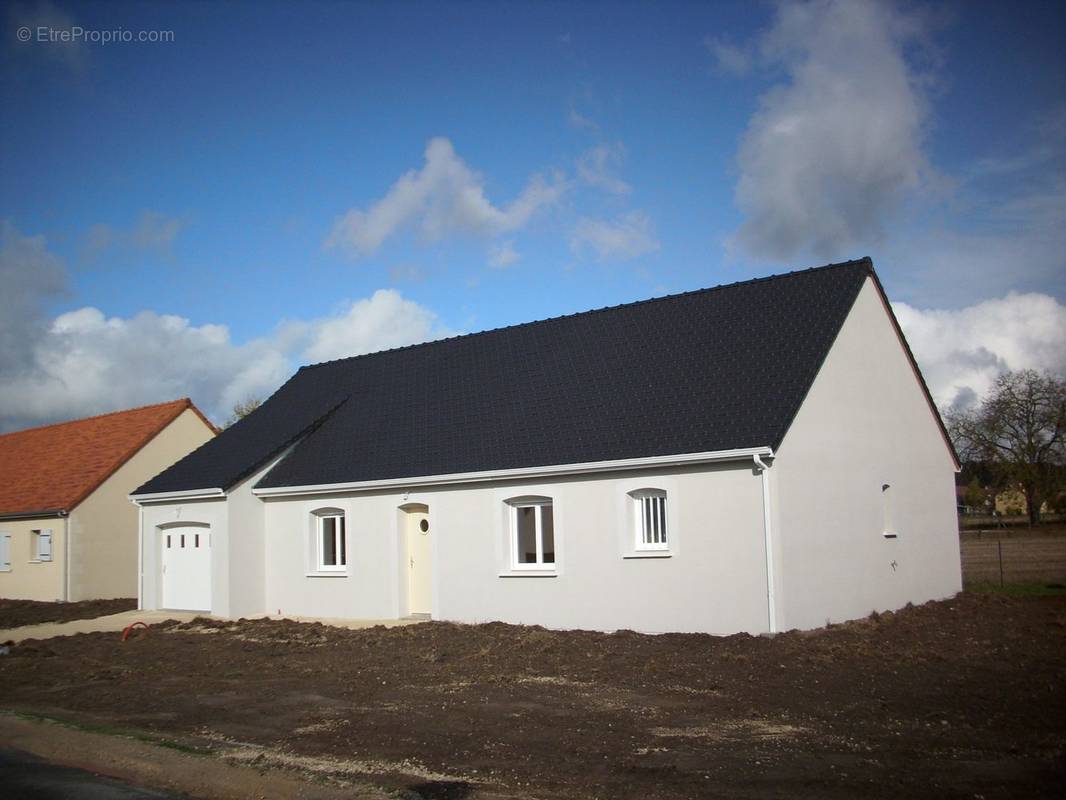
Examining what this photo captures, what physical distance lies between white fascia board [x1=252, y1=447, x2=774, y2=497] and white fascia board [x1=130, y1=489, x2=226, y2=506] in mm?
903

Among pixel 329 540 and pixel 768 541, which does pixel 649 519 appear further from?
pixel 329 540

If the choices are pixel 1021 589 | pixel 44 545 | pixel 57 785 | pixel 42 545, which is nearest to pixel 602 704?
pixel 57 785

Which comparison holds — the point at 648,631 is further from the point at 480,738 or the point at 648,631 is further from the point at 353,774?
the point at 353,774

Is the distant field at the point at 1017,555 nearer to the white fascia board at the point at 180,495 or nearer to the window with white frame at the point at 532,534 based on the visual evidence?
the window with white frame at the point at 532,534

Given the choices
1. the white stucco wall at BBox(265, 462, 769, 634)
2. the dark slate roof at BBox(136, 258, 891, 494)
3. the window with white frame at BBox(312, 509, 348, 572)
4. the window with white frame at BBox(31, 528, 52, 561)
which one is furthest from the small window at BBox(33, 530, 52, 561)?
the window with white frame at BBox(312, 509, 348, 572)

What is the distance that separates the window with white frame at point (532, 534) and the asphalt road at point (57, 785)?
33.7ft

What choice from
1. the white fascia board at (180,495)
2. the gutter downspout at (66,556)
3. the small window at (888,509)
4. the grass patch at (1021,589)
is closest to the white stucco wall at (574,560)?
the white fascia board at (180,495)

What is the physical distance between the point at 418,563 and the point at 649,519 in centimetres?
574

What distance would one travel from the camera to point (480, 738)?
9641mm

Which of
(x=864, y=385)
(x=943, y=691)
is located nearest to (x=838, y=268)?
(x=864, y=385)

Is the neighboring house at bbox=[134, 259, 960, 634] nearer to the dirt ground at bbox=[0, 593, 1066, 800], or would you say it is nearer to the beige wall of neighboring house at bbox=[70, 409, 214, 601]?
the dirt ground at bbox=[0, 593, 1066, 800]

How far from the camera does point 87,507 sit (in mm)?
28859

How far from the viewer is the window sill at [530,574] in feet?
58.9

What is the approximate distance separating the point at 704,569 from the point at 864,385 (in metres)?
5.51
